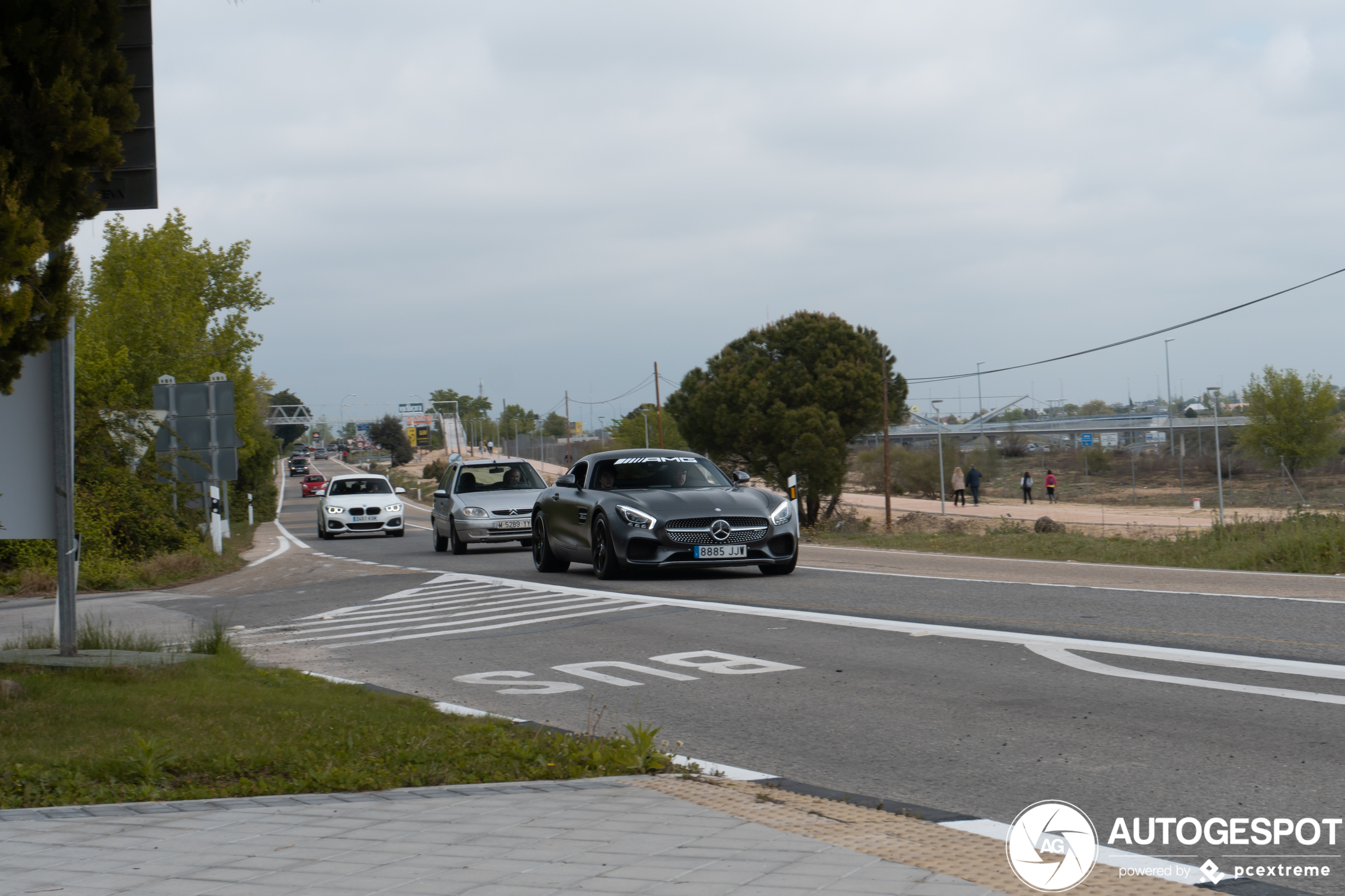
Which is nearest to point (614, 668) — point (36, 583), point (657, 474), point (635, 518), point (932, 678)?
point (932, 678)

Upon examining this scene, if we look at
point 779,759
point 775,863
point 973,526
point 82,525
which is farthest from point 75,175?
Result: point 973,526

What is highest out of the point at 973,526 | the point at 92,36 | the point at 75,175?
the point at 92,36

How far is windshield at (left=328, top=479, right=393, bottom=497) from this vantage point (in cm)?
3259

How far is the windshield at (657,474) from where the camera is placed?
15.0 m

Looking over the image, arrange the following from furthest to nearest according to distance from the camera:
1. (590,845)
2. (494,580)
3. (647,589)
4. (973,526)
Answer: (973,526)
(494,580)
(647,589)
(590,845)

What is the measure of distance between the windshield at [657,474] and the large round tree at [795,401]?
24.3 metres

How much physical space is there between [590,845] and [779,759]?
6.45ft

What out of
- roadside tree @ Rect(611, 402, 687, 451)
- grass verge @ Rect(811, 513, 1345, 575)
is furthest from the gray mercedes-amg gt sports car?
roadside tree @ Rect(611, 402, 687, 451)

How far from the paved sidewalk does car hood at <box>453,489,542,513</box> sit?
1671 cm

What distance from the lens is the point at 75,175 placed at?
698 centimetres

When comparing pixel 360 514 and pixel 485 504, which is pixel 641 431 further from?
pixel 485 504

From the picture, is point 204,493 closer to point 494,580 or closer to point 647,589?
point 494,580

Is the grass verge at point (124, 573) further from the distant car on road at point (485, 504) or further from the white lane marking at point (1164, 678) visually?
the white lane marking at point (1164, 678)

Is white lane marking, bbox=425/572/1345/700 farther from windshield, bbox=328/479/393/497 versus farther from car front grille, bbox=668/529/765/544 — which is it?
windshield, bbox=328/479/393/497
